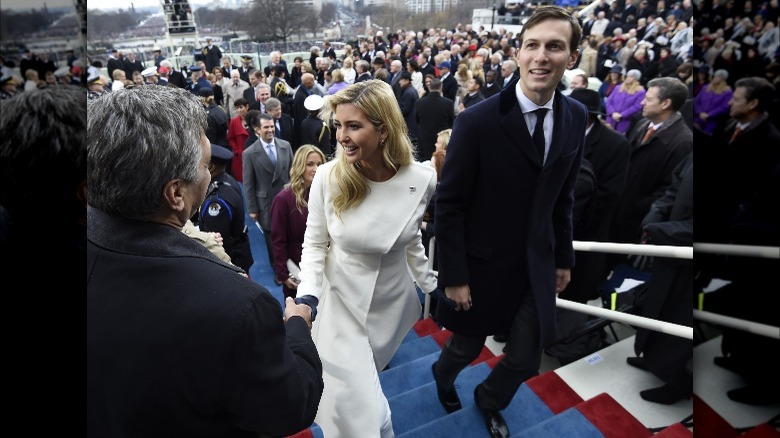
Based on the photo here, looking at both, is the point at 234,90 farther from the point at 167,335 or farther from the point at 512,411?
the point at 167,335

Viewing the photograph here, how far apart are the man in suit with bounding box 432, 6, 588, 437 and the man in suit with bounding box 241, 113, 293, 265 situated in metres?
2.56

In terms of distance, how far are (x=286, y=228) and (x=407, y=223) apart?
120cm

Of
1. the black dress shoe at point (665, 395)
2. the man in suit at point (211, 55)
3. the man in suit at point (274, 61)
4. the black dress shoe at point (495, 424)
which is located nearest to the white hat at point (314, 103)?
the black dress shoe at point (495, 424)

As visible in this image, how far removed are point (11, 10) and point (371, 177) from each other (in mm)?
1566

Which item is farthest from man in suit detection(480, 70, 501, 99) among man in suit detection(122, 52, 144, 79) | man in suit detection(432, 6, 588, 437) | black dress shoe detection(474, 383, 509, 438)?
man in suit detection(122, 52, 144, 79)

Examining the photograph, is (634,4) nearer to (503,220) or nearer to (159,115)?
(503,220)

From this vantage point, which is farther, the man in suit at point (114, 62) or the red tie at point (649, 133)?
the man in suit at point (114, 62)

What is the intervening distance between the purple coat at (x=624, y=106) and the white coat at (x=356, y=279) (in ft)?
15.1

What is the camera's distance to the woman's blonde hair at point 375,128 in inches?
69.4

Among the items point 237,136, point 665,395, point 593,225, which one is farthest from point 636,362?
point 237,136

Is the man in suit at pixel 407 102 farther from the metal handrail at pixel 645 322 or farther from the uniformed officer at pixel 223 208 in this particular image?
the metal handrail at pixel 645 322

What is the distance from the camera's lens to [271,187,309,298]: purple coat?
2857mm

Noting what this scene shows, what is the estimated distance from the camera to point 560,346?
2.95 meters

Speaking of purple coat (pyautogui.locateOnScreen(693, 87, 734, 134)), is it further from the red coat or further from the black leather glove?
the red coat
